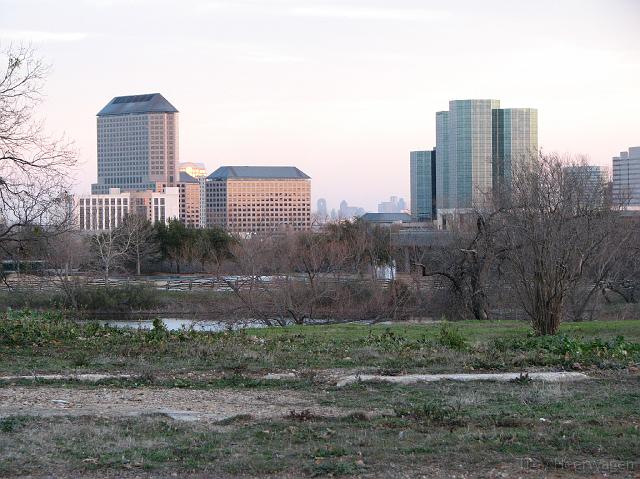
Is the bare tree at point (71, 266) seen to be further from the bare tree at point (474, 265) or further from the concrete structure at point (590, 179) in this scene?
the concrete structure at point (590, 179)

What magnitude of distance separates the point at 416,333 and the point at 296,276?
1974 centimetres

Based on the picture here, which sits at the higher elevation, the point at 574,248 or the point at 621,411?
the point at 574,248

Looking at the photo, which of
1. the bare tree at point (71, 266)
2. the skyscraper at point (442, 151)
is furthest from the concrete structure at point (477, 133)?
the bare tree at point (71, 266)

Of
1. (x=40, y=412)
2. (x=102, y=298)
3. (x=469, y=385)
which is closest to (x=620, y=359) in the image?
(x=469, y=385)

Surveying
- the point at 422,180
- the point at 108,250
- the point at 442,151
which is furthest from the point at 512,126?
the point at 108,250

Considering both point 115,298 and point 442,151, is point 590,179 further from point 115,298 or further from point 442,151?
point 442,151

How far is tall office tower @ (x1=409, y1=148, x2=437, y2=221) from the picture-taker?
144 metres

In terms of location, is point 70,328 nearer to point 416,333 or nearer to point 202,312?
point 416,333

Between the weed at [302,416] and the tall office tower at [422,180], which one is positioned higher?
the tall office tower at [422,180]

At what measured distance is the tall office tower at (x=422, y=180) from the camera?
144 m

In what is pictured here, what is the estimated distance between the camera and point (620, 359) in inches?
489

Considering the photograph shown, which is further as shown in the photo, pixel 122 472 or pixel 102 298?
pixel 102 298

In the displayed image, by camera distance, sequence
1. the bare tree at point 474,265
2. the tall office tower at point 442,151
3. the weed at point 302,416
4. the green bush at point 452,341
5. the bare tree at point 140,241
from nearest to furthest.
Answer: the weed at point 302,416 → the green bush at point 452,341 → the bare tree at point 474,265 → the bare tree at point 140,241 → the tall office tower at point 442,151

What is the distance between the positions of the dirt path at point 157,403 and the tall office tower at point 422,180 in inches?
5239
